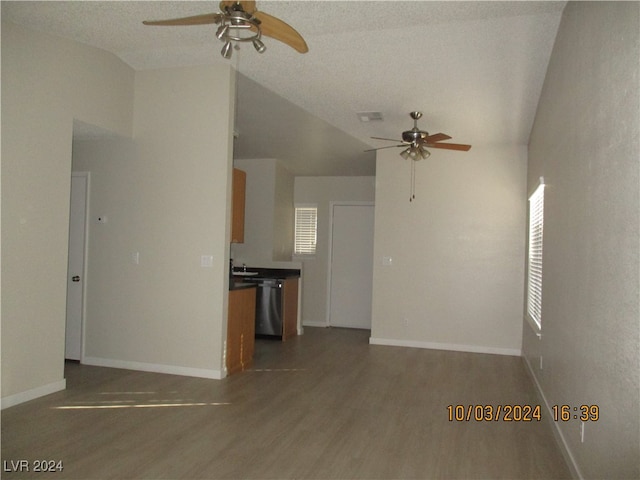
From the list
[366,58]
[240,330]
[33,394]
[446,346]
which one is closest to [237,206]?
[240,330]

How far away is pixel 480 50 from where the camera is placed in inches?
148

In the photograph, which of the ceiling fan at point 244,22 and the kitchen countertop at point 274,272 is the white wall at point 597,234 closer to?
the ceiling fan at point 244,22

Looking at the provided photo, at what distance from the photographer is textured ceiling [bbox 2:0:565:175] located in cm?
332

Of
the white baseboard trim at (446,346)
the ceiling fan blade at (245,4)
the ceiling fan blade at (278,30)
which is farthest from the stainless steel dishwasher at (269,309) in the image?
the ceiling fan blade at (245,4)

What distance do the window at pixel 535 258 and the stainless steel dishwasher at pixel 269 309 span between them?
319 cm

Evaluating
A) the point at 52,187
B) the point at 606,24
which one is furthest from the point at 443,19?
the point at 52,187

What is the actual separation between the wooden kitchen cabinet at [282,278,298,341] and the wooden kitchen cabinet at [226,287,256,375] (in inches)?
59.3

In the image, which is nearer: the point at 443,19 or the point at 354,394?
the point at 443,19

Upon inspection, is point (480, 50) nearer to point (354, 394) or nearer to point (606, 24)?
point (606, 24)

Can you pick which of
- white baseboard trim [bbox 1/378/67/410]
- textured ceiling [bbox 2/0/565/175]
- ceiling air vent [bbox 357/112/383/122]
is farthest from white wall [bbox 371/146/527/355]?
white baseboard trim [bbox 1/378/67/410]

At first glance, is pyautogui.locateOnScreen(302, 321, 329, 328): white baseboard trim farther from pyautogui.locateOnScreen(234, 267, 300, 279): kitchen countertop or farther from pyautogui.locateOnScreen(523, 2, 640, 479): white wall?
pyautogui.locateOnScreen(523, 2, 640, 479): white wall

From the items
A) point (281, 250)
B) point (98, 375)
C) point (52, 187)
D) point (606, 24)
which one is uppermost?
point (606, 24)

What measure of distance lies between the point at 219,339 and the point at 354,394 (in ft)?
4.41

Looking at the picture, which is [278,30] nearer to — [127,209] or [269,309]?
[127,209]
